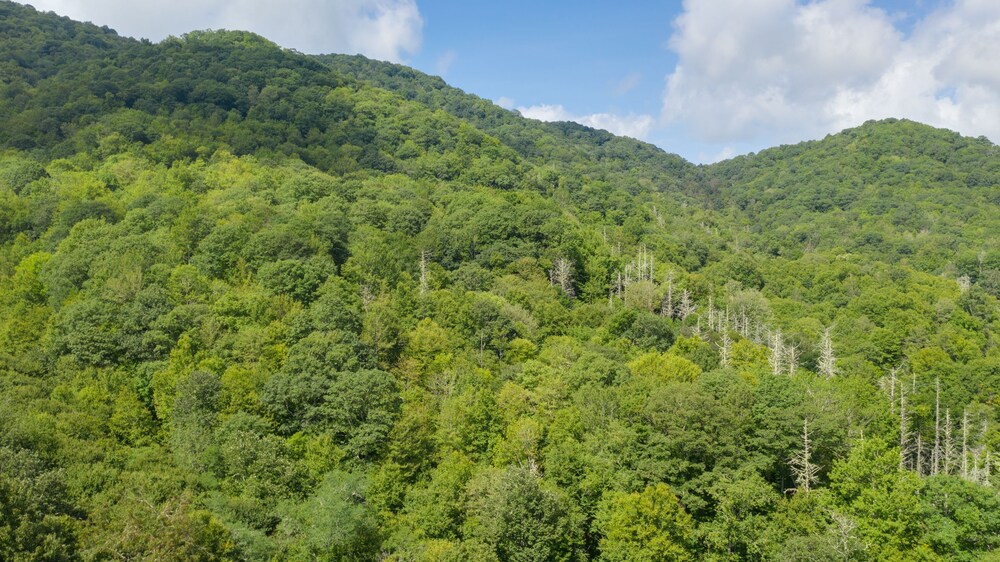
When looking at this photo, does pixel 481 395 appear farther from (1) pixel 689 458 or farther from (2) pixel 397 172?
(2) pixel 397 172

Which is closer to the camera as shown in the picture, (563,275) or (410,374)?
(410,374)

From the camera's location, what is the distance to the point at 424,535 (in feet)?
104

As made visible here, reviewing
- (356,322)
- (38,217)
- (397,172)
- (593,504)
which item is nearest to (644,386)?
(593,504)

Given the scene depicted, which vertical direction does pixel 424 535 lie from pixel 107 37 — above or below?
below

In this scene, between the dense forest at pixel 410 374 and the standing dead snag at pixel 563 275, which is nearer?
the dense forest at pixel 410 374

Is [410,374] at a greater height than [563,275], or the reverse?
[563,275]

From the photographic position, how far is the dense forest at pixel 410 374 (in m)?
29.6

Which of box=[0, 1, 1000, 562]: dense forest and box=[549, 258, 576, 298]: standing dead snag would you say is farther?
box=[549, 258, 576, 298]: standing dead snag

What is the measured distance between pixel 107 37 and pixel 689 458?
16454cm

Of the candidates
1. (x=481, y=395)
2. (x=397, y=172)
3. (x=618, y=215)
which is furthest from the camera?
(x=618, y=215)

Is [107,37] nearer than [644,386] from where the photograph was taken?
No

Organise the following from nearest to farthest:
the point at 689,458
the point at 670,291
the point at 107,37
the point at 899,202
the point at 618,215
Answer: the point at 689,458, the point at 670,291, the point at 618,215, the point at 107,37, the point at 899,202

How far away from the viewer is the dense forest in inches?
1166

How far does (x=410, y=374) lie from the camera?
45188mm
